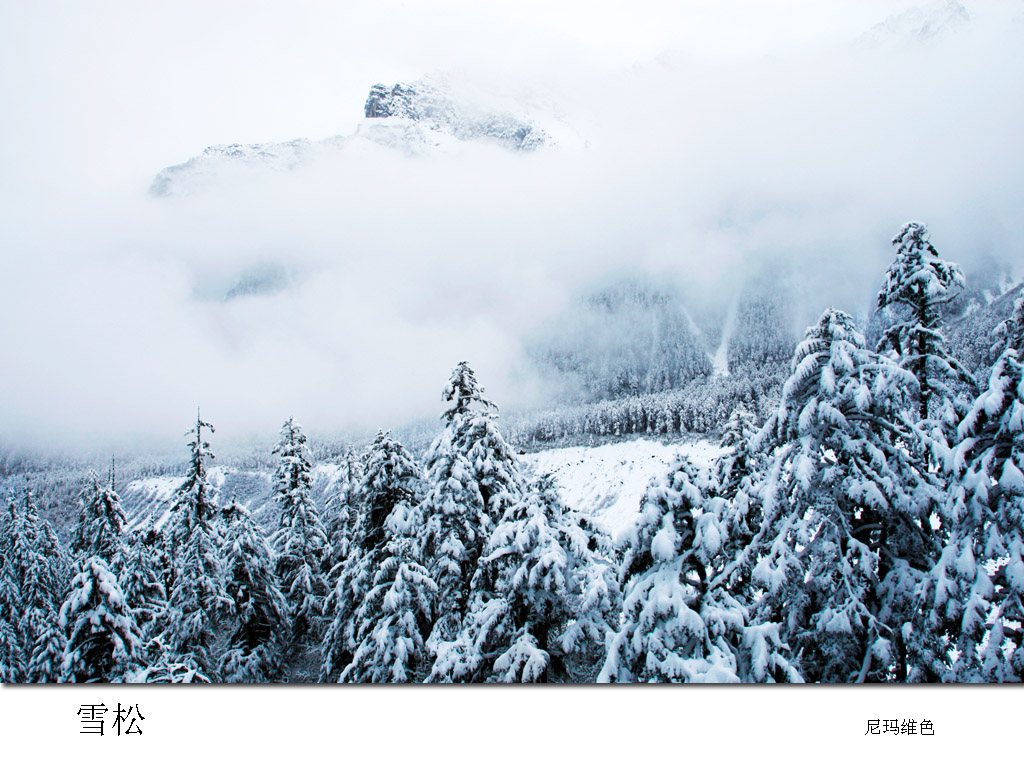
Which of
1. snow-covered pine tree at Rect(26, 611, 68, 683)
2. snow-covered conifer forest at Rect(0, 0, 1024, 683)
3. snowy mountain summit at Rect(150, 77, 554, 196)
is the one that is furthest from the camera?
snowy mountain summit at Rect(150, 77, 554, 196)

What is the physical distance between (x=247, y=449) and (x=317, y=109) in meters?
7.18

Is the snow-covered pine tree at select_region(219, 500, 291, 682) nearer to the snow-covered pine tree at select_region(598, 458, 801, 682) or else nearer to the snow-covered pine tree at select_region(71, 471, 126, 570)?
the snow-covered pine tree at select_region(71, 471, 126, 570)

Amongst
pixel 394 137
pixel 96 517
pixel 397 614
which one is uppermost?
pixel 394 137

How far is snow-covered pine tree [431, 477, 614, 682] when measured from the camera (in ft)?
23.8

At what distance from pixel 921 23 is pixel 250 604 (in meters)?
17.3

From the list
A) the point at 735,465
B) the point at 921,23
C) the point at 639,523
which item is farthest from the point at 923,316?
the point at 921,23

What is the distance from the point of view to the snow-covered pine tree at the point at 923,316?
23.8 feet

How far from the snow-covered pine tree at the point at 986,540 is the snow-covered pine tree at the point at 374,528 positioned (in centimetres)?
749

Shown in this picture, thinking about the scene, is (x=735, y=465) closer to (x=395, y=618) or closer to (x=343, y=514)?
(x=395, y=618)

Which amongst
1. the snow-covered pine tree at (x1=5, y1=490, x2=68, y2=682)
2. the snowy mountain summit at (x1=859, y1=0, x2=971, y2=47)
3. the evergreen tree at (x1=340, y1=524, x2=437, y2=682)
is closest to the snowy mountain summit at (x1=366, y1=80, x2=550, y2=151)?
the snowy mountain summit at (x1=859, y1=0, x2=971, y2=47)

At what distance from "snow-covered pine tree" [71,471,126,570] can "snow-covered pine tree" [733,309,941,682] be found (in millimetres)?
10719

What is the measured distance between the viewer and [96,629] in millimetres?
7910

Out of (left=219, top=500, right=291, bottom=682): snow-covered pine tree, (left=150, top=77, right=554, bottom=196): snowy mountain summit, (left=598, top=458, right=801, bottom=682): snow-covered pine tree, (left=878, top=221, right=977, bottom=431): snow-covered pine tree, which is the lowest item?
(left=219, top=500, right=291, bottom=682): snow-covered pine tree
